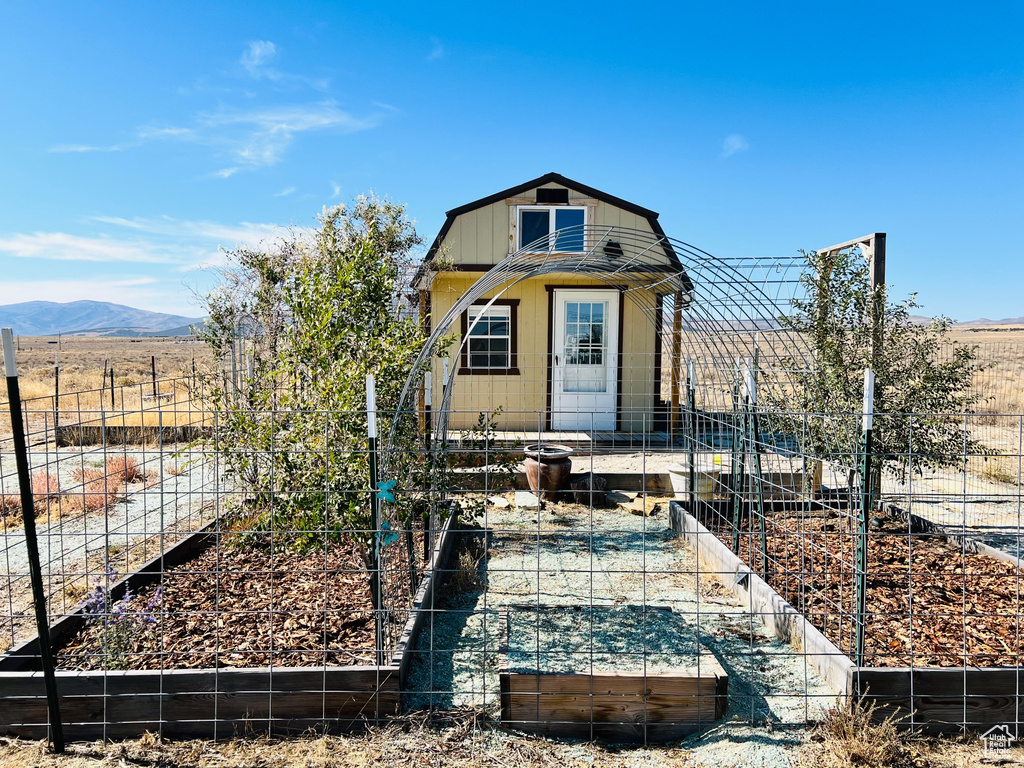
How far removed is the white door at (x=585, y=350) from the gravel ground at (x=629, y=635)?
17.1ft

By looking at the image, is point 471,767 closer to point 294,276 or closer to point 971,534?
point 294,276

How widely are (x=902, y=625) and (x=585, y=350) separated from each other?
Answer: 795 centimetres

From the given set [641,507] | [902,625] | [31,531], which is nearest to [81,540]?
[31,531]

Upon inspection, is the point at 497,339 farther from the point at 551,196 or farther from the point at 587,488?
the point at 587,488

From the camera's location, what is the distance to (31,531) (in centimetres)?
274

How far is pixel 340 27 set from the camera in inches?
400

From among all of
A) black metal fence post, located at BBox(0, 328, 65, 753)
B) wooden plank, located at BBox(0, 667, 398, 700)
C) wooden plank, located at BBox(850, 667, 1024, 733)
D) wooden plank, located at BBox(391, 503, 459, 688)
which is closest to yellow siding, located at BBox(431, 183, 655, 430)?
wooden plank, located at BBox(391, 503, 459, 688)

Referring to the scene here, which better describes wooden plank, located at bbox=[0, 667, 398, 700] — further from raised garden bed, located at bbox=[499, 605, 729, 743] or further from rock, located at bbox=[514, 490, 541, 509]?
rock, located at bbox=[514, 490, 541, 509]

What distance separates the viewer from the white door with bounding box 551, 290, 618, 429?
11.3m

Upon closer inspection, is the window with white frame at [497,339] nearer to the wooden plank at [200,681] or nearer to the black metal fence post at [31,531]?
the wooden plank at [200,681]

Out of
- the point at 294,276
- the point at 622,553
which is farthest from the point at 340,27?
the point at 622,553

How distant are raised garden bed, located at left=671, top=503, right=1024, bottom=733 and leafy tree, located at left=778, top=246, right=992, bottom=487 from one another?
2.87 feet

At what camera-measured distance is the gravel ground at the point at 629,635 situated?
120 inches

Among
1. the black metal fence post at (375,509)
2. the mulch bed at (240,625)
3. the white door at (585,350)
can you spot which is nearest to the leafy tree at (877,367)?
the black metal fence post at (375,509)
